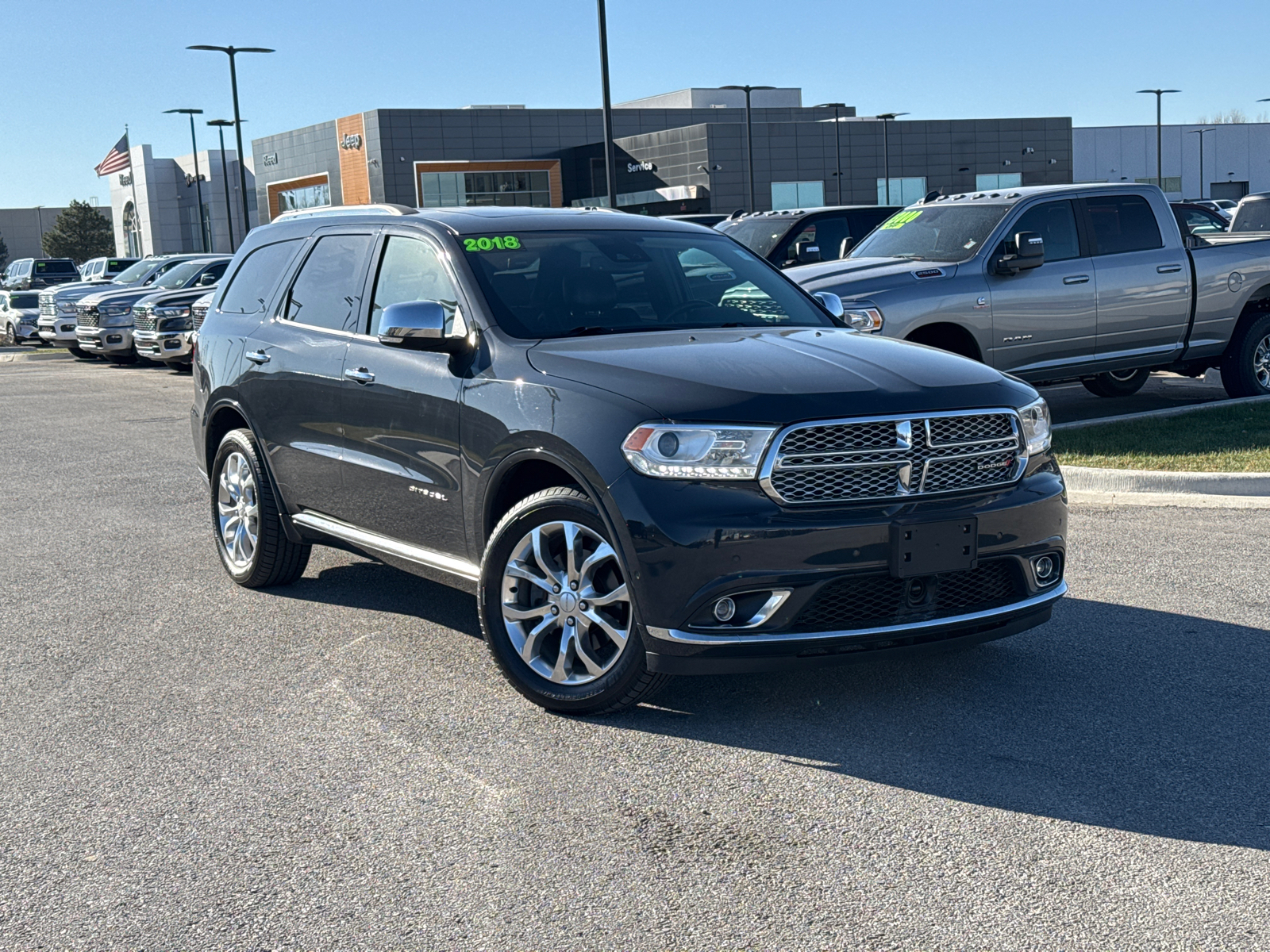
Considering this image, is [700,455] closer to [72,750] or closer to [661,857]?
[661,857]

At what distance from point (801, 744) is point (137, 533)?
18.2 ft

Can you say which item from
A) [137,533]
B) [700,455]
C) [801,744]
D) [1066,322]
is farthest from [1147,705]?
[1066,322]

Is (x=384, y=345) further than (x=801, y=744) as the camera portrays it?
Yes

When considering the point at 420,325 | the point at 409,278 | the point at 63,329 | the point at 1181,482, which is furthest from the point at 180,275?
the point at 420,325

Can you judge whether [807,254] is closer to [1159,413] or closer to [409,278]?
[1159,413]

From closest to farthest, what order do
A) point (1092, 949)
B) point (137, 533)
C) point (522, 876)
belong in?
1. point (1092, 949)
2. point (522, 876)
3. point (137, 533)

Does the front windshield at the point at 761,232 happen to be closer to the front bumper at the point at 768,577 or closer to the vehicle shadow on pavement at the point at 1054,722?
the vehicle shadow on pavement at the point at 1054,722

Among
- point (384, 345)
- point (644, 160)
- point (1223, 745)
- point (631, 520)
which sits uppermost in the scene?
point (644, 160)

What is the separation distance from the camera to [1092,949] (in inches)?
128

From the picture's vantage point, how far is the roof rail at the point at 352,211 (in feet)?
21.1

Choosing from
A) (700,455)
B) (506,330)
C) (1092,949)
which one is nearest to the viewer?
(1092,949)

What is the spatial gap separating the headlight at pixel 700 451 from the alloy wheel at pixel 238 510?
9.95 feet

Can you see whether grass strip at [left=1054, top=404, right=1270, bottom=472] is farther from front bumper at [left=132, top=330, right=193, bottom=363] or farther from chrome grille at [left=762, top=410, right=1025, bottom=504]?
front bumper at [left=132, top=330, right=193, bottom=363]

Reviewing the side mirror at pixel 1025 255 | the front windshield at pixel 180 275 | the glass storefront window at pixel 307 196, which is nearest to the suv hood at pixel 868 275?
the side mirror at pixel 1025 255
